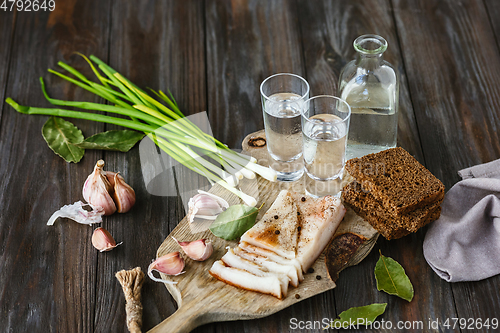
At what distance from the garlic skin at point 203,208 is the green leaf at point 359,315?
2.13ft

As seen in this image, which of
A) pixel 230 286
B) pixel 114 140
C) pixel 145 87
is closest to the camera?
pixel 230 286

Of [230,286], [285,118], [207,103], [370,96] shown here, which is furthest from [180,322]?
[207,103]

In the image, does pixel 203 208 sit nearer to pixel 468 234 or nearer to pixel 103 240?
pixel 103 240

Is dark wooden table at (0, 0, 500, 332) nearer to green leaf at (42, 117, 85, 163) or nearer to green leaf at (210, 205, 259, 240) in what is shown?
green leaf at (42, 117, 85, 163)

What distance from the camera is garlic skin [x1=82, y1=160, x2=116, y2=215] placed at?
82.6 inches

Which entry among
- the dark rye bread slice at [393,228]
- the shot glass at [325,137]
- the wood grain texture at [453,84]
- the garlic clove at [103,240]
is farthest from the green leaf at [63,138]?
the wood grain texture at [453,84]

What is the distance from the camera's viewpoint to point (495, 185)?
81.1 inches

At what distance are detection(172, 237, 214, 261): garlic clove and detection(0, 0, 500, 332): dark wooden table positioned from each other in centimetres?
19

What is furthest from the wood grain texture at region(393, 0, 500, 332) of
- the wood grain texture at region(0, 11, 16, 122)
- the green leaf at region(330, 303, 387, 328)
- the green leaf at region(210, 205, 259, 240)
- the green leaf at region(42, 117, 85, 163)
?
the wood grain texture at region(0, 11, 16, 122)

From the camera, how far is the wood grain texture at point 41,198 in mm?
1897

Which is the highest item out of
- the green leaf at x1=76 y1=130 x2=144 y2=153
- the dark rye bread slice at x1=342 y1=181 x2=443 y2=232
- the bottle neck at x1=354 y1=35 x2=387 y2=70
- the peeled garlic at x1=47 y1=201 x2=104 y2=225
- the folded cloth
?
the bottle neck at x1=354 y1=35 x2=387 y2=70

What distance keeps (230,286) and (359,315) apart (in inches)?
18.9

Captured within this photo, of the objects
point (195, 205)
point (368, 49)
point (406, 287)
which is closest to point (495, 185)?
point (406, 287)

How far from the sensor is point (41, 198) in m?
2.29
